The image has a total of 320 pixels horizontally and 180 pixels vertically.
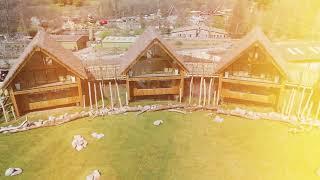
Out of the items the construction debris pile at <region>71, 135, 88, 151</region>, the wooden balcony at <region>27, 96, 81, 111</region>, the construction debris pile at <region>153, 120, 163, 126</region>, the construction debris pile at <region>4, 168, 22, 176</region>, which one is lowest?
the construction debris pile at <region>4, 168, 22, 176</region>

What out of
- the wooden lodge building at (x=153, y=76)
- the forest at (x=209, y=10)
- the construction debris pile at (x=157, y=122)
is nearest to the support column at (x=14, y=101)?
the wooden lodge building at (x=153, y=76)

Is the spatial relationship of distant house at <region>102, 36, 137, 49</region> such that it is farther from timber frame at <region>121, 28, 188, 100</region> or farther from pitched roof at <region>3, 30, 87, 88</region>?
pitched roof at <region>3, 30, 87, 88</region>

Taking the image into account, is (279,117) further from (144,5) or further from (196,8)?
(144,5)

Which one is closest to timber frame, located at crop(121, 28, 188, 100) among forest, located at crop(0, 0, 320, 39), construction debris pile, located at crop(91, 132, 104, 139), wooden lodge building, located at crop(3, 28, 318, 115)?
wooden lodge building, located at crop(3, 28, 318, 115)

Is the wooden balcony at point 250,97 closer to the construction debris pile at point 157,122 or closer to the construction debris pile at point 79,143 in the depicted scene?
the construction debris pile at point 157,122

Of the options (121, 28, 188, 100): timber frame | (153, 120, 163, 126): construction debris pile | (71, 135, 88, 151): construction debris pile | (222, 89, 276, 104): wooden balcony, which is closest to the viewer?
(71, 135, 88, 151): construction debris pile

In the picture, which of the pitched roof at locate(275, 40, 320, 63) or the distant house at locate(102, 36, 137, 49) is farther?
the distant house at locate(102, 36, 137, 49)

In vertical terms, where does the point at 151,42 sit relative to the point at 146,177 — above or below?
above

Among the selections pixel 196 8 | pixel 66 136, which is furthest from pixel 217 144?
pixel 196 8
